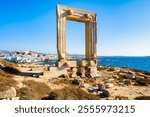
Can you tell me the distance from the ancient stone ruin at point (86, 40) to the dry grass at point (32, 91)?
5.03 m

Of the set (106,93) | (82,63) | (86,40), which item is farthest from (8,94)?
(86,40)

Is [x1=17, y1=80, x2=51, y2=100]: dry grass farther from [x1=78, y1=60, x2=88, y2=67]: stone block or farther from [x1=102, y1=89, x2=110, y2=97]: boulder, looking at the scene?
[x1=78, y1=60, x2=88, y2=67]: stone block

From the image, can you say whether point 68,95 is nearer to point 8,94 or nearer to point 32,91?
point 32,91

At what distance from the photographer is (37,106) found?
670 cm

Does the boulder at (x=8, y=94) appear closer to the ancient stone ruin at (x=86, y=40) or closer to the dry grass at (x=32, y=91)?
the dry grass at (x=32, y=91)

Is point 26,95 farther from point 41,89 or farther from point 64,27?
point 64,27

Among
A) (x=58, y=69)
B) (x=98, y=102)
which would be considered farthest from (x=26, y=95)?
(x=58, y=69)

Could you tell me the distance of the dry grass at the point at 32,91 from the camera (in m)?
9.66

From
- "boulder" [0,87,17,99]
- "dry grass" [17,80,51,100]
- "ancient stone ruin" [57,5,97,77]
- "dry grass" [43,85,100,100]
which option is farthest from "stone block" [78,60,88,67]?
"boulder" [0,87,17,99]

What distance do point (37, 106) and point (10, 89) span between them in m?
2.87

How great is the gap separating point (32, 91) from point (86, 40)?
1103 cm

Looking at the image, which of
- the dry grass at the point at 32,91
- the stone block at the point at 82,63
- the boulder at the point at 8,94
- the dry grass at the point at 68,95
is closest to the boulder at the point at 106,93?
the dry grass at the point at 68,95

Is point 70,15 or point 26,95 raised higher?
point 70,15

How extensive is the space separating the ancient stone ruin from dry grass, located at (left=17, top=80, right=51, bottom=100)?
5031mm
